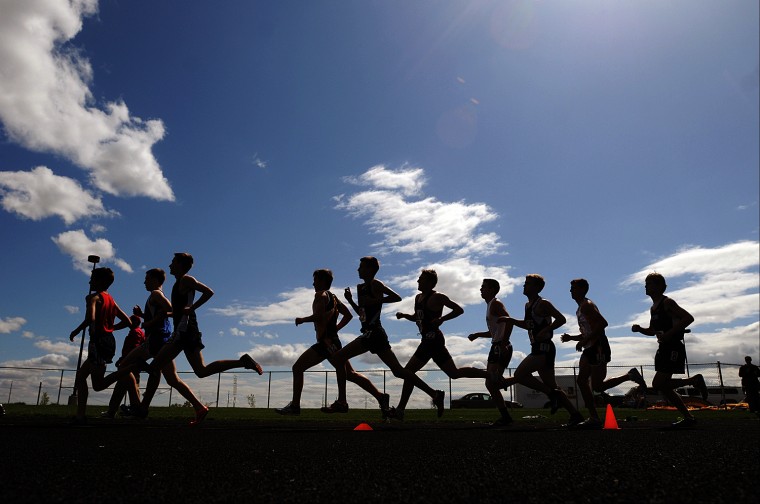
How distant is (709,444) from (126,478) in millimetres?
4551

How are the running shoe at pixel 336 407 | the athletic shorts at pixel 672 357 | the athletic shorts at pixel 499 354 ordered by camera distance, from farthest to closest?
the athletic shorts at pixel 499 354, the athletic shorts at pixel 672 357, the running shoe at pixel 336 407

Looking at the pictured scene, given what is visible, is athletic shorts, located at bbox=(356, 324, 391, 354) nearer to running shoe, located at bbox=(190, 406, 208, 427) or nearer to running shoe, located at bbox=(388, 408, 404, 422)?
running shoe, located at bbox=(388, 408, 404, 422)

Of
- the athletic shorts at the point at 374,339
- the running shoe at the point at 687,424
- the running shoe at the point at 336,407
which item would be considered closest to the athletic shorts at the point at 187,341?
the running shoe at the point at 336,407

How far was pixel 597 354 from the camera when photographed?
7863 millimetres

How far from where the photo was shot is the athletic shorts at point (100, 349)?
759 centimetres

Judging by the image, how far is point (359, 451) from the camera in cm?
412

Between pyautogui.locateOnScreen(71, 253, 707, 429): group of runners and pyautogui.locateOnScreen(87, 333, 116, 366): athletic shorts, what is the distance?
0.01 metres

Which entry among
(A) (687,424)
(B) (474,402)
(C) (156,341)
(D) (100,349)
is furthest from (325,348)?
(B) (474,402)

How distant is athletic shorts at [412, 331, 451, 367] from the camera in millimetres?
8172

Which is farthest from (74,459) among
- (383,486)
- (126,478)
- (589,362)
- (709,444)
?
(589,362)

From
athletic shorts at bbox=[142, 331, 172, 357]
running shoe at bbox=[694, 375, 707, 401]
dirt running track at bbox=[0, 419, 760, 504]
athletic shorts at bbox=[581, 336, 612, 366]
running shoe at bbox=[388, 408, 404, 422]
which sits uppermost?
athletic shorts at bbox=[142, 331, 172, 357]

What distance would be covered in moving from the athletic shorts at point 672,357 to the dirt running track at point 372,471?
8.82 ft

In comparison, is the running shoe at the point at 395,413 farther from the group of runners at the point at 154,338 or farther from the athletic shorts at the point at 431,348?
the group of runners at the point at 154,338

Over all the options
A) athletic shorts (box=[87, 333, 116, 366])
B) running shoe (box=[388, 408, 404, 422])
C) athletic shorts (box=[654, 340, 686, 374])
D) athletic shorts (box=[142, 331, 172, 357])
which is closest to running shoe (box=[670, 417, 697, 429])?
athletic shorts (box=[654, 340, 686, 374])
